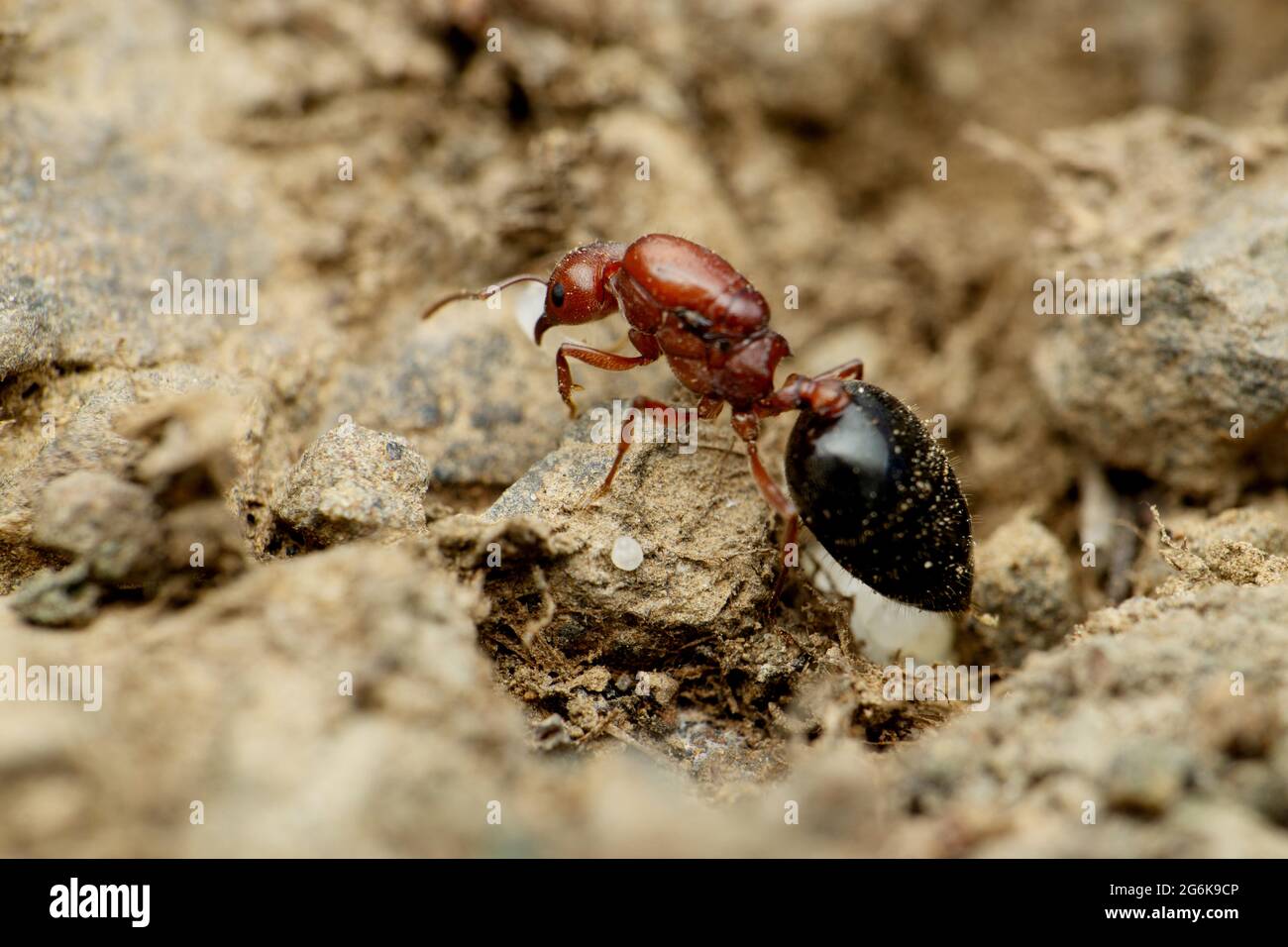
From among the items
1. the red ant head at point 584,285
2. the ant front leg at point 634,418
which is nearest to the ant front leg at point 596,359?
the red ant head at point 584,285

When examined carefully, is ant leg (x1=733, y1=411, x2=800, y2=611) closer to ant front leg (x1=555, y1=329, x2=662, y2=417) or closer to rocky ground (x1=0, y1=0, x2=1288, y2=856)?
rocky ground (x1=0, y1=0, x2=1288, y2=856)

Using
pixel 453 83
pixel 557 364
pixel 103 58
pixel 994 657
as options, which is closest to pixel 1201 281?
pixel 994 657

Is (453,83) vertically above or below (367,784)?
above

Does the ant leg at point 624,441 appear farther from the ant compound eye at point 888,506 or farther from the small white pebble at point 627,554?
the ant compound eye at point 888,506

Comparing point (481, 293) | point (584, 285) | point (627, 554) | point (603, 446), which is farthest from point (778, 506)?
point (481, 293)

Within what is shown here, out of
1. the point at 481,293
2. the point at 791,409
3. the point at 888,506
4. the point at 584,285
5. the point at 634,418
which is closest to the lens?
the point at 888,506

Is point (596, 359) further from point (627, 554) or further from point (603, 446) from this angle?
point (627, 554)
